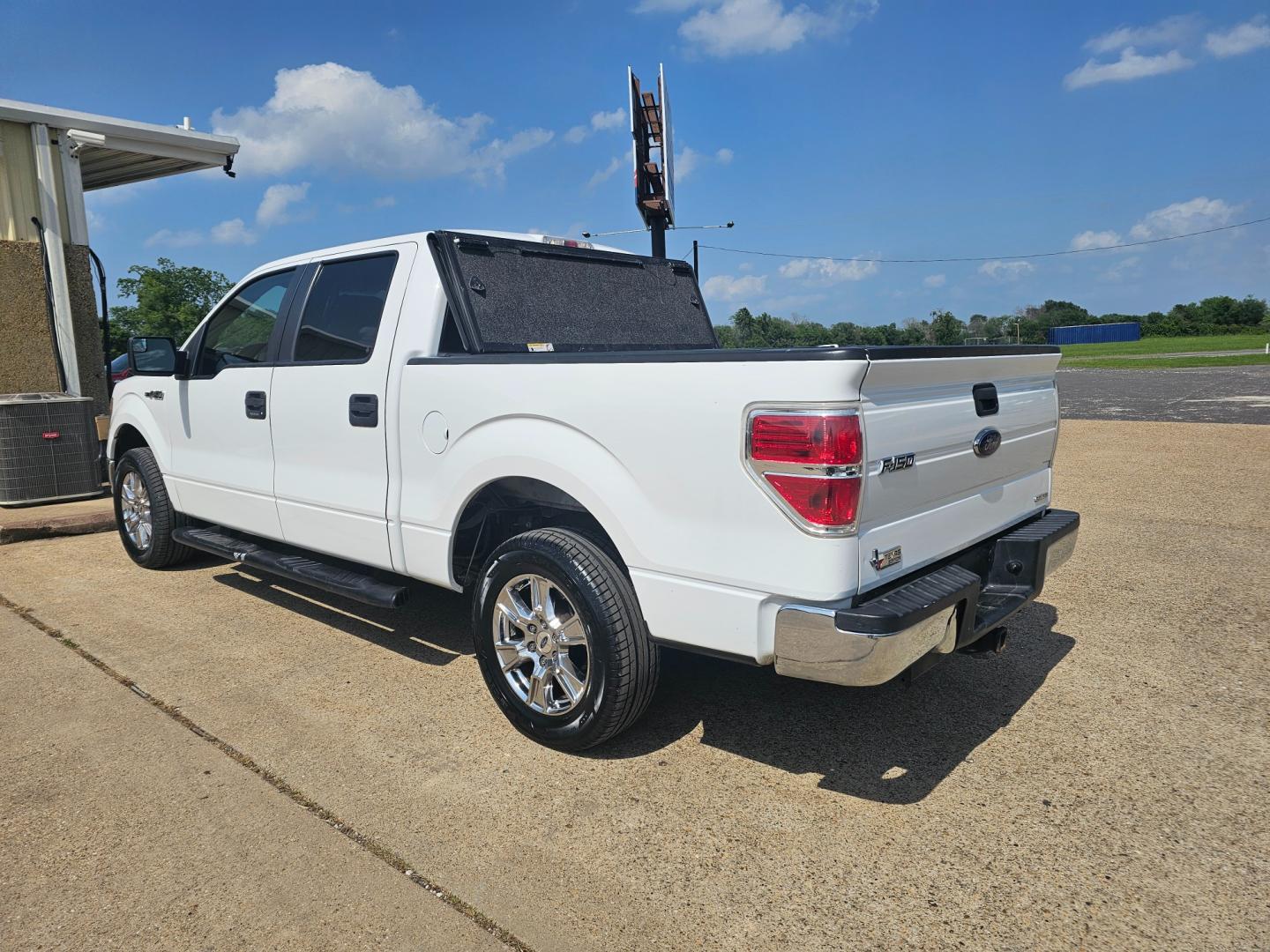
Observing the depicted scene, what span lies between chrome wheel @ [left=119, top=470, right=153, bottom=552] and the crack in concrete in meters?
1.63

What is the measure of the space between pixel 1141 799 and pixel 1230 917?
62 centimetres

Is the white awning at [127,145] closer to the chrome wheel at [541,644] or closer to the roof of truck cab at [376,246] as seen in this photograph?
the roof of truck cab at [376,246]

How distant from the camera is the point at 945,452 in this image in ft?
10.2

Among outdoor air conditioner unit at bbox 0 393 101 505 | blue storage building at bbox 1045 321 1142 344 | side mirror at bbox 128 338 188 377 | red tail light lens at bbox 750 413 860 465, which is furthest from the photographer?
blue storage building at bbox 1045 321 1142 344

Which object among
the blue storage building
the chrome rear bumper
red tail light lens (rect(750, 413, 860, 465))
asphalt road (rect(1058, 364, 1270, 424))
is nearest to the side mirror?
red tail light lens (rect(750, 413, 860, 465))

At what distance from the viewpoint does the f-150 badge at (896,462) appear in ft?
9.02

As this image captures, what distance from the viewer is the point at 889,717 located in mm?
3686

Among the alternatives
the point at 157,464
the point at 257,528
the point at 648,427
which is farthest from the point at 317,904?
the point at 157,464

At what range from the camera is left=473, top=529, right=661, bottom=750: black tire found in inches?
122

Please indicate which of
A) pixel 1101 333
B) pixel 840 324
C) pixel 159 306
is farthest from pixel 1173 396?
pixel 1101 333

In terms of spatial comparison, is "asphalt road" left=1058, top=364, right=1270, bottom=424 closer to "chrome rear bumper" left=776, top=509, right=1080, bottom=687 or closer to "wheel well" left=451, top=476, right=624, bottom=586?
"chrome rear bumper" left=776, top=509, right=1080, bottom=687

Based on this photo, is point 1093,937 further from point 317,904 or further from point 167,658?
point 167,658

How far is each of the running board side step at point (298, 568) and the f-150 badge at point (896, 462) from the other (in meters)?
2.29

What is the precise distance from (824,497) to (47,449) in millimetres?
8487
